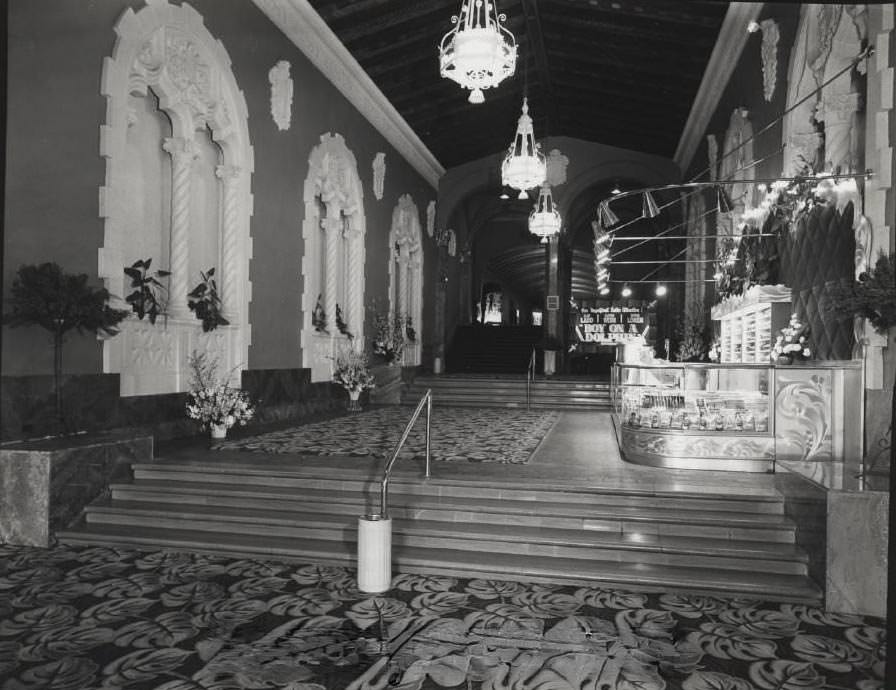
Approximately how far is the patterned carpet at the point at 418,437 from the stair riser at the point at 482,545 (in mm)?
1790

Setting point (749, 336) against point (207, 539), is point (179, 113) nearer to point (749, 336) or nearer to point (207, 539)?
point (207, 539)

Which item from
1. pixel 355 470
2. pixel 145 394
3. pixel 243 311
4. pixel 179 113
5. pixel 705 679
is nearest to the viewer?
pixel 705 679

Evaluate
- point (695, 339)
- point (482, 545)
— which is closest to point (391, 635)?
point (482, 545)

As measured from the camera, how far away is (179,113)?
28.6ft

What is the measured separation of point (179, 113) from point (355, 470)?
5.24 meters

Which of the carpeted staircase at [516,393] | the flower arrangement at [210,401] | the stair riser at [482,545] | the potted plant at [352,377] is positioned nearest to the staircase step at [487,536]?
the stair riser at [482,545]

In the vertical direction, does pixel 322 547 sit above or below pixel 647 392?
below

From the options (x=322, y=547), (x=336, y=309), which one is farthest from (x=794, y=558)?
(x=336, y=309)

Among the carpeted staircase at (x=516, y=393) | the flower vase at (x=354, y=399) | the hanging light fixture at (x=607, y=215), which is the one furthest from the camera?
the carpeted staircase at (x=516, y=393)

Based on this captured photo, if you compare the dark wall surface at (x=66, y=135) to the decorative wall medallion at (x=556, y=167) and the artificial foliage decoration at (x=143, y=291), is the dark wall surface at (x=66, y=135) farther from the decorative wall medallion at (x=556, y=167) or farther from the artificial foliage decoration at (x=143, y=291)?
the decorative wall medallion at (x=556, y=167)

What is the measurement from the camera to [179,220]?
868 cm

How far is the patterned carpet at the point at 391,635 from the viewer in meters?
3.43

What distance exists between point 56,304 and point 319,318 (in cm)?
667

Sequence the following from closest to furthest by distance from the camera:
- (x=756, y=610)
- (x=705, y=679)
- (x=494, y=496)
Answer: (x=705, y=679), (x=756, y=610), (x=494, y=496)
